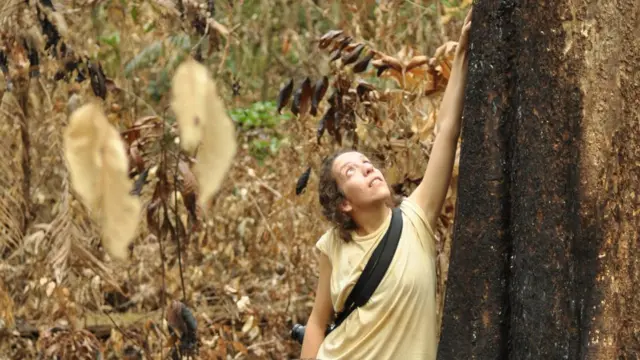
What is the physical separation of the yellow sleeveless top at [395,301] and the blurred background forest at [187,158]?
1584 mm

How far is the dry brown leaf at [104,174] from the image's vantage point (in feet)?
11.0

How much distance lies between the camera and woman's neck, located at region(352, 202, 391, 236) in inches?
144

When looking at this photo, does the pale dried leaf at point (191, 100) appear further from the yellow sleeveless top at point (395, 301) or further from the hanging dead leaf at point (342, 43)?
the hanging dead leaf at point (342, 43)

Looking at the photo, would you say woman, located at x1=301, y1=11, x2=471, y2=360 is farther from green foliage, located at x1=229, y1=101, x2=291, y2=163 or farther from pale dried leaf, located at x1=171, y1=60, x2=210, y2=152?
green foliage, located at x1=229, y1=101, x2=291, y2=163

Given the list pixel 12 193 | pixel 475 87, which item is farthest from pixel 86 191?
pixel 12 193

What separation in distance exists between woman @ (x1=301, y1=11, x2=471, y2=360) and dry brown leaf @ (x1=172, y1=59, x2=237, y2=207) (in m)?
0.53

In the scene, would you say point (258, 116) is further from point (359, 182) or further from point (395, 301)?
point (395, 301)

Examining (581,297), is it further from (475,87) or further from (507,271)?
(475,87)

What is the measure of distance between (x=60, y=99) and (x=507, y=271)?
6.54 metres

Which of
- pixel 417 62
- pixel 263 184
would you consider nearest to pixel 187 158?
pixel 417 62

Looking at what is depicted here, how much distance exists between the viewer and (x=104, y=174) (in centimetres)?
347

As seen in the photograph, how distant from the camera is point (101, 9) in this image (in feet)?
32.8

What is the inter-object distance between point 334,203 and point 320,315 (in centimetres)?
39

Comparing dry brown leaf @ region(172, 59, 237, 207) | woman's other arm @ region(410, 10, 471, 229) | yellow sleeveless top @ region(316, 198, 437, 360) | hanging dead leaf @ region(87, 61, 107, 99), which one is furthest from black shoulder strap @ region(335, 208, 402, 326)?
hanging dead leaf @ region(87, 61, 107, 99)
